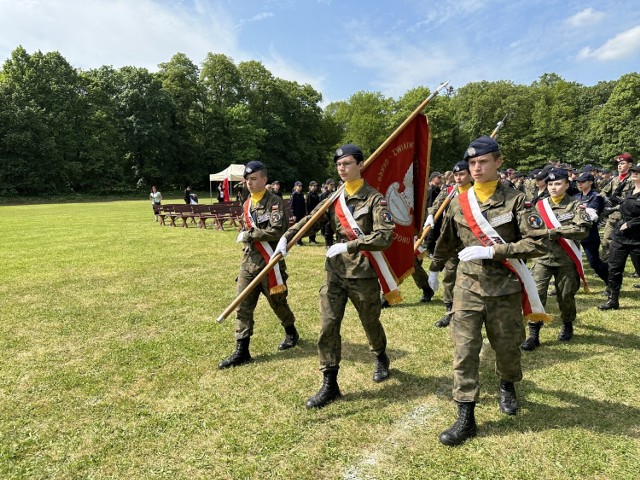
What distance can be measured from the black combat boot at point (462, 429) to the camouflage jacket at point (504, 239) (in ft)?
3.30

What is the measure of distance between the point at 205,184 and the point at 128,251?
50.0 metres

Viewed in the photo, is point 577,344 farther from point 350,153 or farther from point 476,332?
point 350,153

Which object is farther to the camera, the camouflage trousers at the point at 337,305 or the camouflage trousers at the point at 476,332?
the camouflage trousers at the point at 337,305

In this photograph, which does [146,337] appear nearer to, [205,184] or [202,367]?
[202,367]

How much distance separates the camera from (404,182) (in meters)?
5.02

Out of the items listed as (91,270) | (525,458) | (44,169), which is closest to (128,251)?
(91,270)

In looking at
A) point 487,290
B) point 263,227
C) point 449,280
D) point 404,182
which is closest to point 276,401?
point 263,227

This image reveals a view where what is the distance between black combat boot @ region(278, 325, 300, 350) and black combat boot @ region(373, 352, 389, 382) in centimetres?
144

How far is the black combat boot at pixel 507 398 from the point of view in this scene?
3953 millimetres

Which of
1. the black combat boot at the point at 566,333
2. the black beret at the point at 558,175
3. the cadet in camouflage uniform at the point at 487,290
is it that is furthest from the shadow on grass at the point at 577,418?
the black beret at the point at 558,175

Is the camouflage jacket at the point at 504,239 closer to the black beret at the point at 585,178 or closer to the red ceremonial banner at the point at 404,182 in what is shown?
the red ceremonial banner at the point at 404,182

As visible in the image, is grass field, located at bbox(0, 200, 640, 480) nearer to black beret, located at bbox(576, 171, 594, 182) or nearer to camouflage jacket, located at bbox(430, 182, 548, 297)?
camouflage jacket, located at bbox(430, 182, 548, 297)

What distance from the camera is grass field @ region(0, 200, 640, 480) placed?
11.0 ft

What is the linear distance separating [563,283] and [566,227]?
0.82 meters
